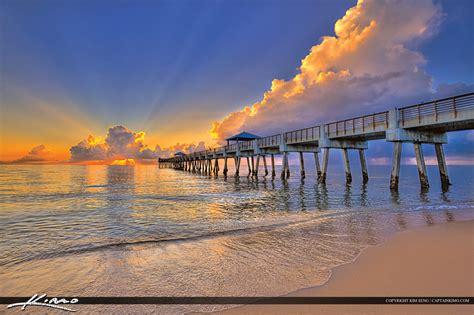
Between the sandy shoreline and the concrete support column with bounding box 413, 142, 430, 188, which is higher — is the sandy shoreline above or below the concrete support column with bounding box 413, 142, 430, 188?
below

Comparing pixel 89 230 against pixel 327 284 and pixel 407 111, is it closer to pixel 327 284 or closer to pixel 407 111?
pixel 327 284

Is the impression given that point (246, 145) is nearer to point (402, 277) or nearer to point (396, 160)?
point (396, 160)

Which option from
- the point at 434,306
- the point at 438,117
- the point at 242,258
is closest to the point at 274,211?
the point at 242,258

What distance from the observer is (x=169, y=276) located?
12.1 feet

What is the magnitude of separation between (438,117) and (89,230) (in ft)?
59.1

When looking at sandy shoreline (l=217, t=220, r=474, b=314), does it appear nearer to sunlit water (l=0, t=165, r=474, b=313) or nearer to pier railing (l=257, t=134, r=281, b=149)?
sunlit water (l=0, t=165, r=474, b=313)

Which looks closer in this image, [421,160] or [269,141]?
[421,160]

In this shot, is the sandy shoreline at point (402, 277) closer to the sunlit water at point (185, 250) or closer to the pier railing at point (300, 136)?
the sunlit water at point (185, 250)

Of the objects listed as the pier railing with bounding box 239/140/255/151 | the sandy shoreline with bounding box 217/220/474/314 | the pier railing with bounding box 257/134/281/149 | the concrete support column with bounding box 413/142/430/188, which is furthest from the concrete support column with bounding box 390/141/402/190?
the pier railing with bounding box 239/140/255/151

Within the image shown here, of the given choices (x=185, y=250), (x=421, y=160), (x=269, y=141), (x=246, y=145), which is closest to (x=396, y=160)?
(x=421, y=160)

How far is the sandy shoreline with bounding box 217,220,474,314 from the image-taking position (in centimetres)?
256

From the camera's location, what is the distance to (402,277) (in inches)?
129

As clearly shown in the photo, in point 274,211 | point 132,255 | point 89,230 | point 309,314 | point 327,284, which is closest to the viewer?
point 309,314

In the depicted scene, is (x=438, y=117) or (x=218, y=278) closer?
(x=218, y=278)
